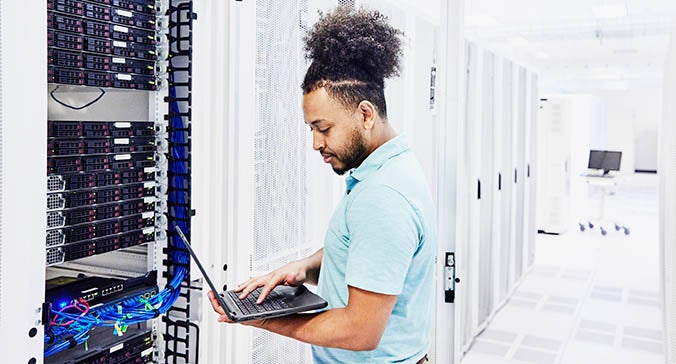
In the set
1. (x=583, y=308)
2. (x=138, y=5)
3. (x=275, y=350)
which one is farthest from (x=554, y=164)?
(x=138, y=5)

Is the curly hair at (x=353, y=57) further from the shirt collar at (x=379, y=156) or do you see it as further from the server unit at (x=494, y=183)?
the server unit at (x=494, y=183)

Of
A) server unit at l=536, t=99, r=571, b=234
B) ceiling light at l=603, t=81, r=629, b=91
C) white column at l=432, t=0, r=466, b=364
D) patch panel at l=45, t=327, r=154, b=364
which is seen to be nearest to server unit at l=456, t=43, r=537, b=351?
white column at l=432, t=0, r=466, b=364

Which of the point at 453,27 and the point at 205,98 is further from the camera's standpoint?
the point at 453,27

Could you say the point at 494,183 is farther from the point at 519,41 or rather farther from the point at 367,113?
the point at 519,41

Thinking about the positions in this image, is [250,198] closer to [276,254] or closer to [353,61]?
[276,254]

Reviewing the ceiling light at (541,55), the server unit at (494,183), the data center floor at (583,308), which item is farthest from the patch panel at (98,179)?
the ceiling light at (541,55)

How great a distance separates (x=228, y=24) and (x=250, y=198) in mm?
493

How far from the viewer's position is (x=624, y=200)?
11.3m

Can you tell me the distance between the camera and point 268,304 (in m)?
1.16

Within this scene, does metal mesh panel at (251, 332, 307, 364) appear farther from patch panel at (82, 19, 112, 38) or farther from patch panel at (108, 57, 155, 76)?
patch panel at (82, 19, 112, 38)

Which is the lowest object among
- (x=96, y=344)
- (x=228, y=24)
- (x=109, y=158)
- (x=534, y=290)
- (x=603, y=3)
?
(x=534, y=290)

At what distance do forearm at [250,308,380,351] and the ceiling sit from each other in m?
3.56

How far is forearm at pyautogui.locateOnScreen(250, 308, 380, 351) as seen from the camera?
1058 millimetres

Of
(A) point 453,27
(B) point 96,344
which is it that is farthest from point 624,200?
(B) point 96,344
